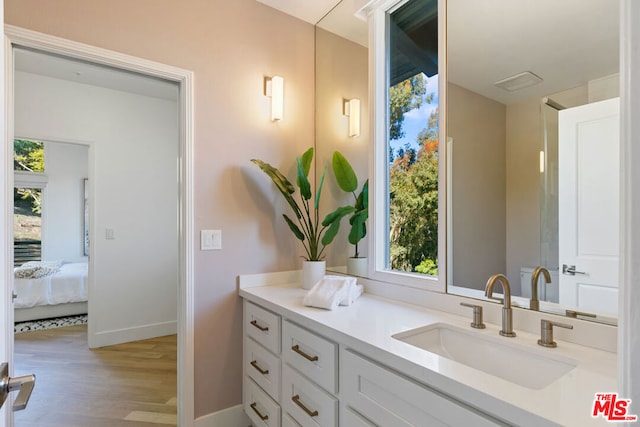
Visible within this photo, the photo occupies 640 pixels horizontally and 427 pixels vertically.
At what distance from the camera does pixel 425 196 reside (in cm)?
176

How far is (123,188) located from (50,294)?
6.18 ft

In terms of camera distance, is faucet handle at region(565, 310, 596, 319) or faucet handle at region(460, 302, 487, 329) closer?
faucet handle at region(565, 310, 596, 319)

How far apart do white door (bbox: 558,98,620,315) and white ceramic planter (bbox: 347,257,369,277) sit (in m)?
1.04

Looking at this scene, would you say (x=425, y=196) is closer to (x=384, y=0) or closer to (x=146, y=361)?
(x=384, y=0)

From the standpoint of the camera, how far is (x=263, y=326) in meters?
1.86

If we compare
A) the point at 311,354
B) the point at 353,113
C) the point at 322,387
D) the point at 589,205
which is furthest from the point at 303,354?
the point at 353,113

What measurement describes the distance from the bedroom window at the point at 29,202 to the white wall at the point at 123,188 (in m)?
2.72

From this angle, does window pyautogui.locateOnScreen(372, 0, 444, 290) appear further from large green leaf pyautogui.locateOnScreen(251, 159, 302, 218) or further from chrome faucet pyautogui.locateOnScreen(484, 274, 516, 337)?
large green leaf pyautogui.locateOnScreen(251, 159, 302, 218)

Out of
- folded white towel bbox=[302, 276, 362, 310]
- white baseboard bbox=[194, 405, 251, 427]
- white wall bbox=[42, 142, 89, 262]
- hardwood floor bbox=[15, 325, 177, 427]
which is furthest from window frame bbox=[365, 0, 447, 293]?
white wall bbox=[42, 142, 89, 262]

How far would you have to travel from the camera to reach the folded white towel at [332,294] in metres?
1.61

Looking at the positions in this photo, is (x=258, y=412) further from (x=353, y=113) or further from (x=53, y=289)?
(x=53, y=289)

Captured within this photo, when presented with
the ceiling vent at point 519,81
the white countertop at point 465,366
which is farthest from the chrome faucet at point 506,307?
the ceiling vent at point 519,81

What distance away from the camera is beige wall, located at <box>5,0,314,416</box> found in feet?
6.20

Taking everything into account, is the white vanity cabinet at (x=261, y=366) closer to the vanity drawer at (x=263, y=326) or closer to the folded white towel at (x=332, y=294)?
the vanity drawer at (x=263, y=326)
